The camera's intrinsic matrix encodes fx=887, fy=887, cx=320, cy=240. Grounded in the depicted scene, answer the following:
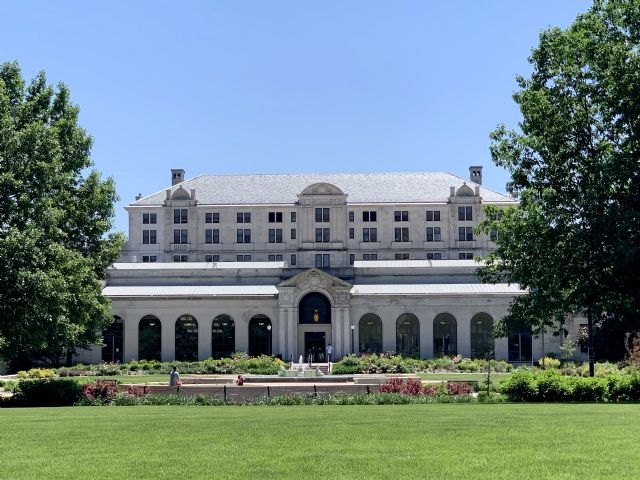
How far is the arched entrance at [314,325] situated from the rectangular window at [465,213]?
29.8 m

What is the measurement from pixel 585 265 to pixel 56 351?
4924 cm

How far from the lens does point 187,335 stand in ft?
280

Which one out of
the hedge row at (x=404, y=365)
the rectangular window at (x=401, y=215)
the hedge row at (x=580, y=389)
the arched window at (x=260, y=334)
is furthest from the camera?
the rectangular window at (x=401, y=215)

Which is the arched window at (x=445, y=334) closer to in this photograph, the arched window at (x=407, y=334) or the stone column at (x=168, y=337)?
the arched window at (x=407, y=334)

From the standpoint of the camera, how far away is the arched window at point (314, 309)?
85.5m

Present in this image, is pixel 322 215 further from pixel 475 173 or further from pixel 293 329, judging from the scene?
pixel 475 173

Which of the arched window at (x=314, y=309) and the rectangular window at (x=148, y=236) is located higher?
the rectangular window at (x=148, y=236)

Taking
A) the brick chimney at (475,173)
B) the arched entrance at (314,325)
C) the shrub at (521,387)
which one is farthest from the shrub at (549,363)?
the brick chimney at (475,173)

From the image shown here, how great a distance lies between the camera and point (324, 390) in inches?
1620

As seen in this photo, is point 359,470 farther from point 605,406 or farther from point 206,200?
point 206,200

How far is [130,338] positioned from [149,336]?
1.79 m

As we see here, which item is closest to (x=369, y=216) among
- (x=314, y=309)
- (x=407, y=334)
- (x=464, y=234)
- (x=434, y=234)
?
(x=434, y=234)

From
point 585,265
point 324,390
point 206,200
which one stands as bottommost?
point 324,390

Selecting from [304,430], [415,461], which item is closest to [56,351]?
[304,430]
